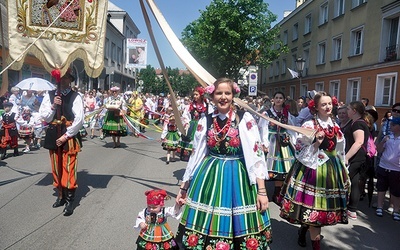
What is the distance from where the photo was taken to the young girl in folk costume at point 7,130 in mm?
8336

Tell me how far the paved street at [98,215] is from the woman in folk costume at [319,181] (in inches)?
24.3

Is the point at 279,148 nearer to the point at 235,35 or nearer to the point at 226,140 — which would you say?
the point at 226,140

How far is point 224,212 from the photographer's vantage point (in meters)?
2.82

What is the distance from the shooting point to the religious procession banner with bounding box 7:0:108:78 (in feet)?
17.1

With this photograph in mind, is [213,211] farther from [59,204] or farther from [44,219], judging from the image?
[59,204]

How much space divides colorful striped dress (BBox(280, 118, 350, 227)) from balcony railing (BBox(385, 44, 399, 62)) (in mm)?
13335

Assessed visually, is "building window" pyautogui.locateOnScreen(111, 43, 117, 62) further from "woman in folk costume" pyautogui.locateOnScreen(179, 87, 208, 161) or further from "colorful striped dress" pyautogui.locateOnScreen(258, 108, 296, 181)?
"colorful striped dress" pyautogui.locateOnScreen(258, 108, 296, 181)

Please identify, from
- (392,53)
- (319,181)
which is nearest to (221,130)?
(319,181)

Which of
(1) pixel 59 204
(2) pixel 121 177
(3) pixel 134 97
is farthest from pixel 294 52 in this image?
(1) pixel 59 204

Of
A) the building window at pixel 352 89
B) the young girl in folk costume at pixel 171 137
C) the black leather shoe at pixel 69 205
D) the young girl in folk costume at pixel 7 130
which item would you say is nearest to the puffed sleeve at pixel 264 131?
the black leather shoe at pixel 69 205

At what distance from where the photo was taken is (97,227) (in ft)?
14.2

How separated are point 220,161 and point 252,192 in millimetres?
393

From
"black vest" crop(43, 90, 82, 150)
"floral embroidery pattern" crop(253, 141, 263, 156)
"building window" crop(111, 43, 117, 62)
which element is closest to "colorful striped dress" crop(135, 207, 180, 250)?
"floral embroidery pattern" crop(253, 141, 263, 156)

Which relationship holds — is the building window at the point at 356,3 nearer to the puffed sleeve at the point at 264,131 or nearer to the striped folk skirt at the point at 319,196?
the puffed sleeve at the point at 264,131
